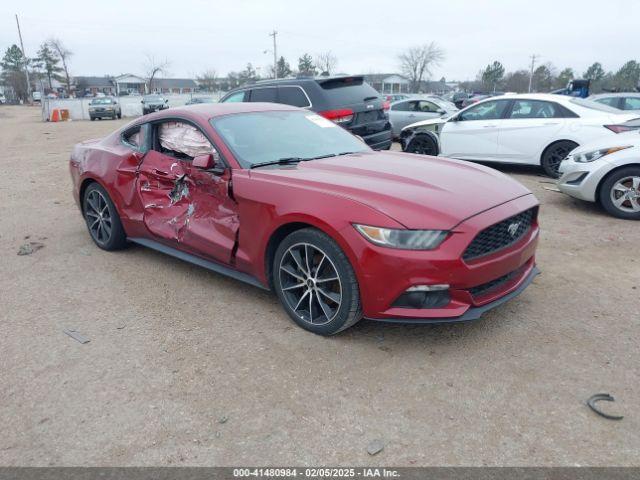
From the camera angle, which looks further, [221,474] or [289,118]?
[289,118]

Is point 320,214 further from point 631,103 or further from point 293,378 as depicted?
point 631,103

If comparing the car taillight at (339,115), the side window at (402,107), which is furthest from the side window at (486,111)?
the side window at (402,107)

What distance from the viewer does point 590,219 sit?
6215mm

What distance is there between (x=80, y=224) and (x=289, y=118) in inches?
138

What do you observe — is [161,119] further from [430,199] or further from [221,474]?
[221,474]

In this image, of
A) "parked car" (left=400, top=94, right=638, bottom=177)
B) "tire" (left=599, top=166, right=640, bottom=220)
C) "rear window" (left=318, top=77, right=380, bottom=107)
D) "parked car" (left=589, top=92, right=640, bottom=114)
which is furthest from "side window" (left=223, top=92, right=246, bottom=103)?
"parked car" (left=589, top=92, right=640, bottom=114)

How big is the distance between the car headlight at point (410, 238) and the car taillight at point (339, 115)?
197 inches

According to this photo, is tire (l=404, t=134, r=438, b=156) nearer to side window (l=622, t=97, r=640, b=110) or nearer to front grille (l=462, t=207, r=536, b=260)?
side window (l=622, t=97, r=640, b=110)

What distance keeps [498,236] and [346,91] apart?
5.50 metres

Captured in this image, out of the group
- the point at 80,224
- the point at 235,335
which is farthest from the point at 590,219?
the point at 80,224

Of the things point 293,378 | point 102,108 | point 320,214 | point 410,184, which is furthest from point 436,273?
point 102,108

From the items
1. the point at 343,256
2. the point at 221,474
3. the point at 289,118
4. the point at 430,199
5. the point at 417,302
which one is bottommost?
the point at 221,474

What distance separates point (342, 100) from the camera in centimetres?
792

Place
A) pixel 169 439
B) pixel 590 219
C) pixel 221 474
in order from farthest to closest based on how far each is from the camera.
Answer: pixel 590 219 → pixel 169 439 → pixel 221 474
